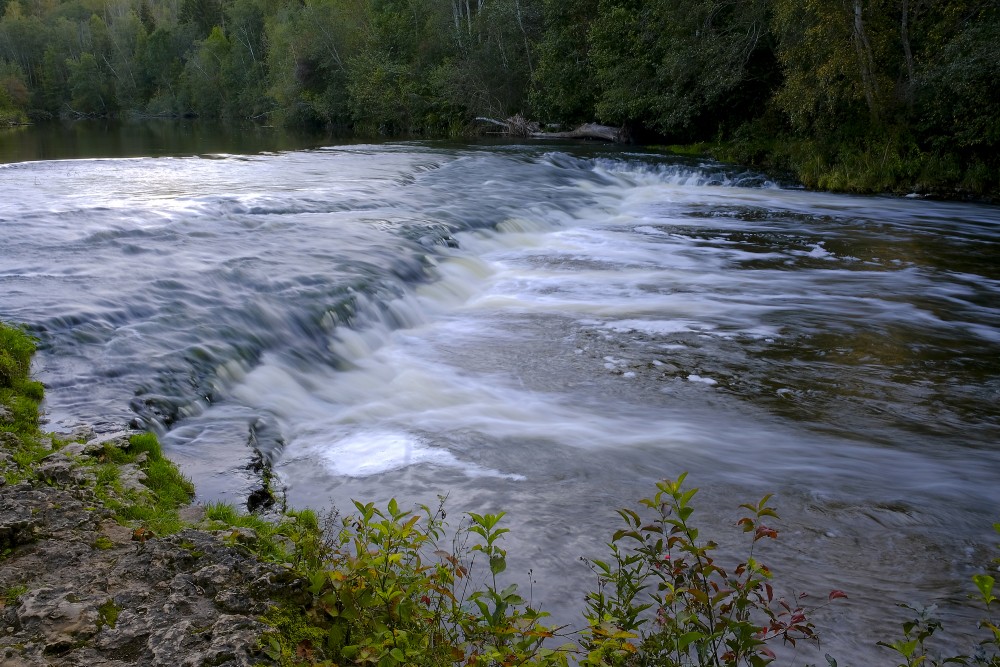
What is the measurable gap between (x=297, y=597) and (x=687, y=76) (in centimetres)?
2345

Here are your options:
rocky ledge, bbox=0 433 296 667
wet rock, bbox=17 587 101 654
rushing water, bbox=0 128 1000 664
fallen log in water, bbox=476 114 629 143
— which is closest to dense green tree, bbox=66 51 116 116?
fallen log in water, bbox=476 114 629 143

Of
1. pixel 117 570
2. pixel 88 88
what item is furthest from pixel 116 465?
pixel 88 88

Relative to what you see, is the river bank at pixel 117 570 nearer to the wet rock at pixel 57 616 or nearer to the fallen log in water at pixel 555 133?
the wet rock at pixel 57 616

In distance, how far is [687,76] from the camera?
2359 centimetres

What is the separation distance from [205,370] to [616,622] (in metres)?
4.58

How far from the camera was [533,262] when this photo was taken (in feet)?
37.4

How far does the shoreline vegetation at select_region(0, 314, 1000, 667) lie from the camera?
2.57m

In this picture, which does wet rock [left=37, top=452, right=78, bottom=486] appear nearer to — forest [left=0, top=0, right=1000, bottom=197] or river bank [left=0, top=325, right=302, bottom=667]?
river bank [left=0, top=325, right=302, bottom=667]

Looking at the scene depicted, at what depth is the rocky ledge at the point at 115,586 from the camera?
8.54 feet

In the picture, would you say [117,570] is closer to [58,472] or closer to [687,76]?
[58,472]

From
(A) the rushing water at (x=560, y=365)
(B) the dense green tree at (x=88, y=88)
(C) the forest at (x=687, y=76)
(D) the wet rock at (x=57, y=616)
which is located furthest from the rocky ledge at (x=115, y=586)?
(B) the dense green tree at (x=88, y=88)

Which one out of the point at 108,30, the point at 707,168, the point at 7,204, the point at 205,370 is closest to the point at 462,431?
the point at 205,370

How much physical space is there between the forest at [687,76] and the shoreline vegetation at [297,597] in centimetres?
1495

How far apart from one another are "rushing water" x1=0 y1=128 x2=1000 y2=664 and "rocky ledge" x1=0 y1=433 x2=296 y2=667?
0.93m
